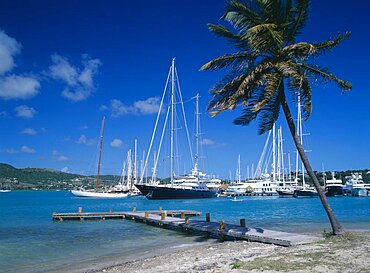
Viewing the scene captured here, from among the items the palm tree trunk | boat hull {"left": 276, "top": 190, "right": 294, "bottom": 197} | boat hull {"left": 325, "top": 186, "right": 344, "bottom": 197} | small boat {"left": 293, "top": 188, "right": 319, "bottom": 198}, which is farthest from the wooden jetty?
boat hull {"left": 325, "top": 186, "right": 344, "bottom": 197}

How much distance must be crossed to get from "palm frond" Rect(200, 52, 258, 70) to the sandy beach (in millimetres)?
7880

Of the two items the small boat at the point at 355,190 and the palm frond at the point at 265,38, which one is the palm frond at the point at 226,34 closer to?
the palm frond at the point at 265,38

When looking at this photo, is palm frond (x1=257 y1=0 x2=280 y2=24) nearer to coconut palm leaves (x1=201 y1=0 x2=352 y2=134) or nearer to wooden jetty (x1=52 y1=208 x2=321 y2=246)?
coconut palm leaves (x1=201 y1=0 x2=352 y2=134)

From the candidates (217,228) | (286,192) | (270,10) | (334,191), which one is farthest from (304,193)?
(270,10)

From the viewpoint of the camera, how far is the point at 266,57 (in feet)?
51.2

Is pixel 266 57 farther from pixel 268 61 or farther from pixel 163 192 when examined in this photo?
pixel 163 192

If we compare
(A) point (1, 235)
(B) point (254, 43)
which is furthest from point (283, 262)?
(A) point (1, 235)

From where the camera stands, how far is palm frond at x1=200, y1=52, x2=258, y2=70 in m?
15.7

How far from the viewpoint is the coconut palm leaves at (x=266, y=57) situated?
14.5 m

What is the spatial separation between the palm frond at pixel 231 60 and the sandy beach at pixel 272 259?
Answer: 7.88 m

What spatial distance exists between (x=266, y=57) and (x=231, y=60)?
149 centimetres

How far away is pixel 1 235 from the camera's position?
27.0 meters

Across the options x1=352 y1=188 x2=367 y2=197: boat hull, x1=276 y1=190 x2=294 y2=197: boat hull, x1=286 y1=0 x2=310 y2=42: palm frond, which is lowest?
x1=276 y1=190 x2=294 y2=197: boat hull

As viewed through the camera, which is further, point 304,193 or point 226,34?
point 304,193
